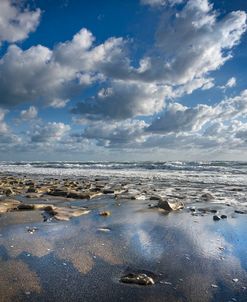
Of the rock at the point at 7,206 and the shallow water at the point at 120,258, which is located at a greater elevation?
the rock at the point at 7,206

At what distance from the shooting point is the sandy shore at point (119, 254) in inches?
144

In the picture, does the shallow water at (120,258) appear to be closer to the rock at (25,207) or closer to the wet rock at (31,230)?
the wet rock at (31,230)

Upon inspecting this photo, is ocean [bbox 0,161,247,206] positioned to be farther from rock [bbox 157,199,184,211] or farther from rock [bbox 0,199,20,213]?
rock [bbox 0,199,20,213]

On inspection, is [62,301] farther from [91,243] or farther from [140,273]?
[91,243]

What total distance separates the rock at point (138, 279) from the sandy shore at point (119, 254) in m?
0.08

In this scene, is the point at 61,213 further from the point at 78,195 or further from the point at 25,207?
the point at 78,195

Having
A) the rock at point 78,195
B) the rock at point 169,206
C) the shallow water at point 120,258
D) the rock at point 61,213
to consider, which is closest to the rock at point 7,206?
the shallow water at point 120,258

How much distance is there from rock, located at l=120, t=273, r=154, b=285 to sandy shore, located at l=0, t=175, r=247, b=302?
0.08 metres

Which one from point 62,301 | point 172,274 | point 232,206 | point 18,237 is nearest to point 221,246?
point 172,274

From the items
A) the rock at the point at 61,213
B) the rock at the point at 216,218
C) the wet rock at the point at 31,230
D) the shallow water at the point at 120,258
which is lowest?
the shallow water at the point at 120,258

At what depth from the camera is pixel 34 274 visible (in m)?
4.07

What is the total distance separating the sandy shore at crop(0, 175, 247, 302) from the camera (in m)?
3.67

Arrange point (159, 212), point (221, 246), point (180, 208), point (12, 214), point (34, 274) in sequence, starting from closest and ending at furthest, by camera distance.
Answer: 1. point (34, 274)
2. point (221, 246)
3. point (12, 214)
4. point (159, 212)
5. point (180, 208)

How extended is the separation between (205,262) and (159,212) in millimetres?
4198
